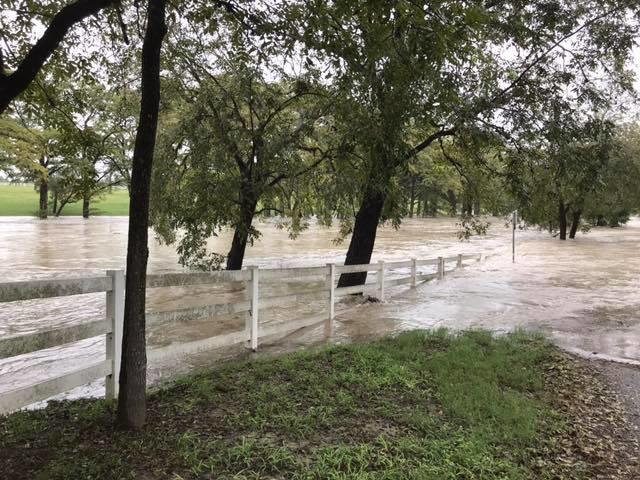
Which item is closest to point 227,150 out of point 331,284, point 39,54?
point 331,284

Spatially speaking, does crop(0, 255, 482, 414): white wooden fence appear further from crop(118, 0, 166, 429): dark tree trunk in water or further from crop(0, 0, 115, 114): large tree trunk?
crop(0, 0, 115, 114): large tree trunk

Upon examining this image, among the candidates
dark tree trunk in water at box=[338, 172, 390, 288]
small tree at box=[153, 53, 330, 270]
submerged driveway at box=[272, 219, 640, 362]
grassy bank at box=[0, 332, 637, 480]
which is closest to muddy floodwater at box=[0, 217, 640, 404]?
submerged driveway at box=[272, 219, 640, 362]

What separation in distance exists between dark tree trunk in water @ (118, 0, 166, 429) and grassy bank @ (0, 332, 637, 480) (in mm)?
290

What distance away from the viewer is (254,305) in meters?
7.27

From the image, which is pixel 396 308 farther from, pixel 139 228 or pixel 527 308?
pixel 139 228

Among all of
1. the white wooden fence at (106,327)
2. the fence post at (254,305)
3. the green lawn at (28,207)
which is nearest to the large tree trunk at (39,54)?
the white wooden fence at (106,327)

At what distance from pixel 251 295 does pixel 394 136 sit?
2.92m

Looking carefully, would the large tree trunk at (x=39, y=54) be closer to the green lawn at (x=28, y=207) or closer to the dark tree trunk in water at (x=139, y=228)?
the dark tree trunk in water at (x=139, y=228)

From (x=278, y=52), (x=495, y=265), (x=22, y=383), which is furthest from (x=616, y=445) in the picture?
(x=495, y=265)

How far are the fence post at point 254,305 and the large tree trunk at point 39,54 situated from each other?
12.8 ft

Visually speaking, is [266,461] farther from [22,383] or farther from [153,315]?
[22,383]

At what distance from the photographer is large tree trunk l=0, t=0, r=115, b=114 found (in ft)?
12.2

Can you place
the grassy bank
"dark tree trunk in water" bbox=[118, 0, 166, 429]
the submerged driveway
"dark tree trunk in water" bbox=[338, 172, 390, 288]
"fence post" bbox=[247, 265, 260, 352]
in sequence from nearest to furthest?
the grassy bank
"dark tree trunk in water" bbox=[118, 0, 166, 429]
"fence post" bbox=[247, 265, 260, 352]
the submerged driveway
"dark tree trunk in water" bbox=[338, 172, 390, 288]

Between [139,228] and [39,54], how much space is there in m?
1.44
